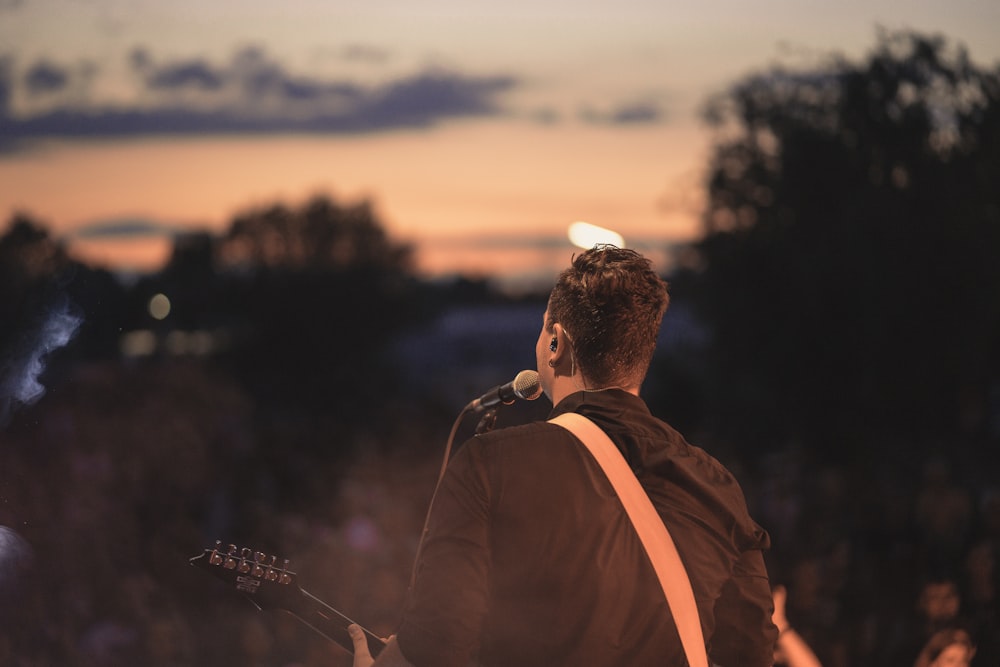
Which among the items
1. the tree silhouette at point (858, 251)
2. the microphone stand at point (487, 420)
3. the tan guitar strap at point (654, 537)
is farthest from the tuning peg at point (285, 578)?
the tree silhouette at point (858, 251)

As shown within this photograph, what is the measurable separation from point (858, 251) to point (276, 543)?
7.78 metres

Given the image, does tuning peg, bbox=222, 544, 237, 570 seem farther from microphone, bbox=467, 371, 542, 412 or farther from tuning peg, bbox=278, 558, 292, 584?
microphone, bbox=467, 371, 542, 412

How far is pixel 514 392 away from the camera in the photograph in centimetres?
221

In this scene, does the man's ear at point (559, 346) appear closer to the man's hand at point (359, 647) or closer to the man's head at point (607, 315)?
the man's head at point (607, 315)

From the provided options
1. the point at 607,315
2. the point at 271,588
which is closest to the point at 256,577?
the point at 271,588

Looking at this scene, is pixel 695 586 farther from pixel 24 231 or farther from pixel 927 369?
pixel 927 369

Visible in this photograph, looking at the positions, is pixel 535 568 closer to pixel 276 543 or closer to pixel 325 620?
pixel 325 620

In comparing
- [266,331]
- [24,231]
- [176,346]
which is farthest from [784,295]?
[266,331]

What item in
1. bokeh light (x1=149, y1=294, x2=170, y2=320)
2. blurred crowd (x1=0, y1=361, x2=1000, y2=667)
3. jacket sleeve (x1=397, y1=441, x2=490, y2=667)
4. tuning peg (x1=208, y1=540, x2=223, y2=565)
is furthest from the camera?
bokeh light (x1=149, y1=294, x2=170, y2=320)

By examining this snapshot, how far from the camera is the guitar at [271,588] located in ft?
7.41

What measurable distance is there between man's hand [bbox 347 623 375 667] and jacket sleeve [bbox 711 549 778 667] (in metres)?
0.69

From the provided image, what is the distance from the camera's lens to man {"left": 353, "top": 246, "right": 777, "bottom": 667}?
1.78 m

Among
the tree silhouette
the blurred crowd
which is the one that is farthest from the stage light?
the tree silhouette

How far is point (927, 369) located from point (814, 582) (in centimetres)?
773
